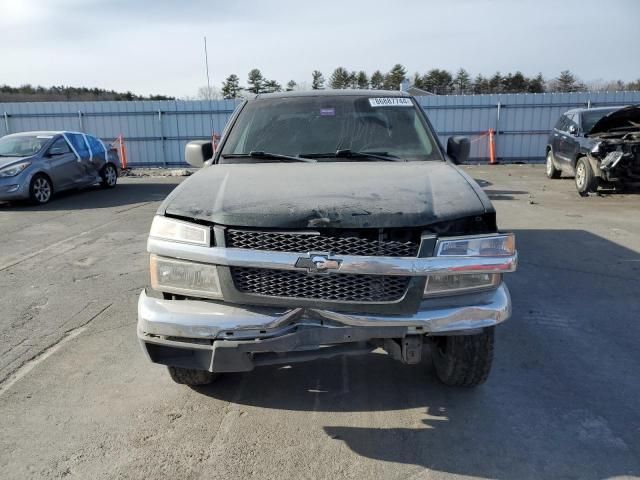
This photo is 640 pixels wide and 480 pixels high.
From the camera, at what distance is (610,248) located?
6.77 m

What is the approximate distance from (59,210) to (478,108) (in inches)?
570

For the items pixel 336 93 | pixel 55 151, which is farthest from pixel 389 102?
pixel 55 151

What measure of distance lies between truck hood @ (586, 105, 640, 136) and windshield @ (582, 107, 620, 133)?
487 millimetres

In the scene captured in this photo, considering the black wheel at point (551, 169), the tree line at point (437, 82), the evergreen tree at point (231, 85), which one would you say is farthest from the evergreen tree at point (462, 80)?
the black wheel at point (551, 169)

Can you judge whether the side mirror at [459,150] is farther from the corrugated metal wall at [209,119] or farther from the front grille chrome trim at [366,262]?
the corrugated metal wall at [209,119]

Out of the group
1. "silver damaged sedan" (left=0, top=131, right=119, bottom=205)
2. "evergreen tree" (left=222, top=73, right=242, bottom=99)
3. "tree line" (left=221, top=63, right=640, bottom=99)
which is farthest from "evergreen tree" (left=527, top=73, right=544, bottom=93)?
"silver damaged sedan" (left=0, top=131, right=119, bottom=205)

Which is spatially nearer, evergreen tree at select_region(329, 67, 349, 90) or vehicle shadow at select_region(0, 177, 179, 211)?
vehicle shadow at select_region(0, 177, 179, 211)

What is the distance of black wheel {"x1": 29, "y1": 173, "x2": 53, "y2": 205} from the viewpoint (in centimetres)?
1056

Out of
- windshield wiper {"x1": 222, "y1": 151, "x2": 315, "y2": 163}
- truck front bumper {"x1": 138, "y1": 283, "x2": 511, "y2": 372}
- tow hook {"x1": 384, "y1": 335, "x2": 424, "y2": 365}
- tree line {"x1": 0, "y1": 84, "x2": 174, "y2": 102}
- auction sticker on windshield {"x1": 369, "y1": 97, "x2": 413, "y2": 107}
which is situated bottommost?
tow hook {"x1": 384, "y1": 335, "x2": 424, "y2": 365}

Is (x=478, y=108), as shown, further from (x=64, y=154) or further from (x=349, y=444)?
(x=349, y=444)

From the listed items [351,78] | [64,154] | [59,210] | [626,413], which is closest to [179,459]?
[626,413]

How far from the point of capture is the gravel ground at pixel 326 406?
262 centimetres

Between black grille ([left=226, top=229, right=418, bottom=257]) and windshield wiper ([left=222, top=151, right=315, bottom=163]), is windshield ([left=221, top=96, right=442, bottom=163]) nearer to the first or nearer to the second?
windshield wiper ([left=222, top=151, right=315, bottom=163])

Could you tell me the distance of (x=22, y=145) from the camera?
1119 centimetres
